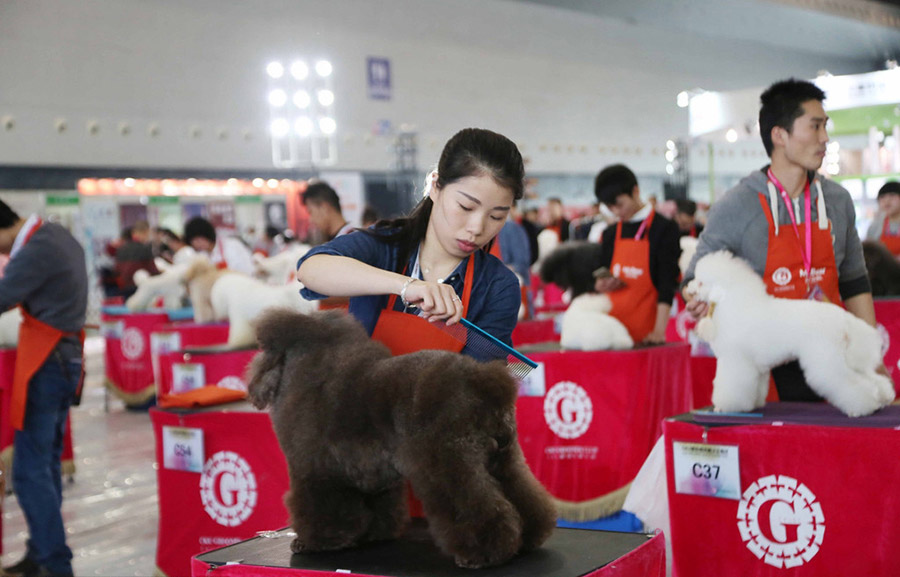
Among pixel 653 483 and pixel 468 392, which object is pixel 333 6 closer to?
pixel 653 483

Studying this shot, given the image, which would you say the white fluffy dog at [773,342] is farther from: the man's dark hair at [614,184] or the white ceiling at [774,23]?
the white ceiling at [774,23]

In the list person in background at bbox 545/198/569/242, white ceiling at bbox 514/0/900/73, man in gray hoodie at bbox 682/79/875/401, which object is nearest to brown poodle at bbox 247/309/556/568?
man in gray hoodie at bbox 682/79/875/401

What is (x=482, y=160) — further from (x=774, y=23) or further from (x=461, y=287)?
(x=774, y=23)

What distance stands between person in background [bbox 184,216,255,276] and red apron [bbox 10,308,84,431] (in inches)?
124

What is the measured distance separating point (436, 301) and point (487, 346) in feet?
0.56

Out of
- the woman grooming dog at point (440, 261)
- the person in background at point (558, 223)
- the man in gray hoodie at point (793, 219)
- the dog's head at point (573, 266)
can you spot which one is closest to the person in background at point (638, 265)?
the dog's head at point (573, 266)

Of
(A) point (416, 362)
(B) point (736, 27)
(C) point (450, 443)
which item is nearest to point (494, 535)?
(C) point (450, 443)

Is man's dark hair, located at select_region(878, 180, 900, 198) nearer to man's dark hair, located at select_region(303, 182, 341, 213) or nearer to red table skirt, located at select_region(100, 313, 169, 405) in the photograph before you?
man's dark hair, located at select_region(303, 182, 341, 213)

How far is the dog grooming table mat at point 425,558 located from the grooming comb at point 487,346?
0.30 meters

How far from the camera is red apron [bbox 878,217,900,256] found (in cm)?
621

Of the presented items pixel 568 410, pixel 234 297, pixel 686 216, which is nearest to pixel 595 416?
pixel 568 410

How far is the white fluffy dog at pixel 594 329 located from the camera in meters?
3.92

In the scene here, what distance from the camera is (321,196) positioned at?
4.30m

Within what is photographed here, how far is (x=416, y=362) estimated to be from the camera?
4.48ft
